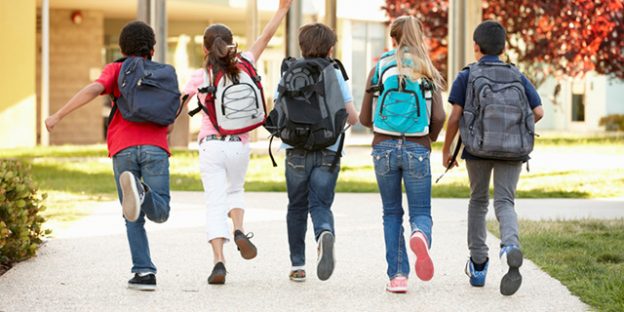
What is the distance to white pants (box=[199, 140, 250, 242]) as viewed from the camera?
7.49m

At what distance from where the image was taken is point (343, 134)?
7.29 metres

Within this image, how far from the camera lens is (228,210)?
7.70m

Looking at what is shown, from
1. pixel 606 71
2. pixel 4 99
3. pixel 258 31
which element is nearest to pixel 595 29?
pixel 606 71

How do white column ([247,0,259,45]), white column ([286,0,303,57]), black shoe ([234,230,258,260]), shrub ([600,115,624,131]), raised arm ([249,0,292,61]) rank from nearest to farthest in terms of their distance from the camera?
1. black shoe ([234,230,258,260])
2. raised arm ([249,0,292,61])
3. white column ([286,0,303,57])
4. white column ([247,0,259,45])
5. shrub ([600,115,624,131])

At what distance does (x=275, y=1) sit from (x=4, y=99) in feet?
29.8

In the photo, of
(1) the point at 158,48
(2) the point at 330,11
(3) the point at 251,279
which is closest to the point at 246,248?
(3) the point at 251,279

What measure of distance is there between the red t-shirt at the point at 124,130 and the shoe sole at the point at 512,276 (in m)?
2.08

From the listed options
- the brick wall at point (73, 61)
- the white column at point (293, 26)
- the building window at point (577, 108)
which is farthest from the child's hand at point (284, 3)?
the building window at point (577, 108)

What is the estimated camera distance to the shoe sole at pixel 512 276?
22.5 ft

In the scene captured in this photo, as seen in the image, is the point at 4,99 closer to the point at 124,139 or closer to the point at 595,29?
the point at 595,29

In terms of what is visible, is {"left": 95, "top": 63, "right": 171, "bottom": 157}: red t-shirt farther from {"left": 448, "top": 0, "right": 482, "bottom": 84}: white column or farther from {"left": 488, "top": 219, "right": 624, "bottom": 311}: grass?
{"left": 448, "top": 0, "right": 482, "bottom": 84}: white column

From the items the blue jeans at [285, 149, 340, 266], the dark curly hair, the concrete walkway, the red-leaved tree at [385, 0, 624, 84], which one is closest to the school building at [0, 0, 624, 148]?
the red-leaved tree at [385, 0, 624, 84]

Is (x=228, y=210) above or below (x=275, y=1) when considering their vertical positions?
below

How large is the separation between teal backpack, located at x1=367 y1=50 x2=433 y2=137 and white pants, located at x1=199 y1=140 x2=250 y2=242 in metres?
0.90
